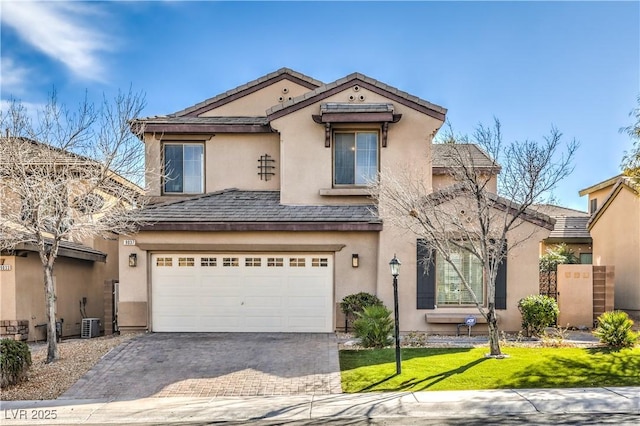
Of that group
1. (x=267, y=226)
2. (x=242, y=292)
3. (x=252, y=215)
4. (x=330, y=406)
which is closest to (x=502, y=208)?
(x=267, y=226)

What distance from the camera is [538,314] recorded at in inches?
519

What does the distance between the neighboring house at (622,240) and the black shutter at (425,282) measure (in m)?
7.25

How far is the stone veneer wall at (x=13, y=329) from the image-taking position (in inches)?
561

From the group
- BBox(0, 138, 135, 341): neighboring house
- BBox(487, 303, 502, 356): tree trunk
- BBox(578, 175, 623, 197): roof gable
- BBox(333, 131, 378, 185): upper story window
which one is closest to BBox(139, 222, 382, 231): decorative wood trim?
BBox(0, 138, 135, 341): neighboring house

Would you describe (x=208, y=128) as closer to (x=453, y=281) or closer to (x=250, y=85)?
(x=250, y=85)

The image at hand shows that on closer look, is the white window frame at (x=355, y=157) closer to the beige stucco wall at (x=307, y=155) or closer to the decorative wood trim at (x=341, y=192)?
the beige stucco wall at (x=307, y=155)

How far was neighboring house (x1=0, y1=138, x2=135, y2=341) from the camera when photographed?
1430cm

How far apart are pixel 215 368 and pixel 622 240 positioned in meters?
15.7

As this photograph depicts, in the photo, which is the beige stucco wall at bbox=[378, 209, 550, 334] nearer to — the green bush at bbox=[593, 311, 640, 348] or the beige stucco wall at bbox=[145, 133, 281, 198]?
the green bush at bbox=[593, 311, 640, 348]

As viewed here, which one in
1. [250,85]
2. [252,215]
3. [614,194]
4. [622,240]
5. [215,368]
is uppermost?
[250,85]

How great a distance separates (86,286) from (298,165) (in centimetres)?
918

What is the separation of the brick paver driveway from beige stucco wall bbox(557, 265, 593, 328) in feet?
23.6

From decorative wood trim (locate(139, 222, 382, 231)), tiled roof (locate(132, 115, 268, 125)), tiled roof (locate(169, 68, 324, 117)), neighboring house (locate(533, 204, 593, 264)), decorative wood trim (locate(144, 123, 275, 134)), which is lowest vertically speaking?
neighboring house (locate(533, 204, 593, 264))

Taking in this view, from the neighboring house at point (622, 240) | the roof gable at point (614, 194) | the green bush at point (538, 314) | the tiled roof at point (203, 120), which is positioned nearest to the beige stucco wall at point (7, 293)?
the tiled roof at point (203, 120)
